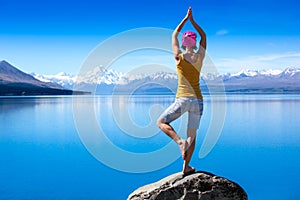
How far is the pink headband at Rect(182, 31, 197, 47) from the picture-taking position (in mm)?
6431

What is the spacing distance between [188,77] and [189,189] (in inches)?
80.7

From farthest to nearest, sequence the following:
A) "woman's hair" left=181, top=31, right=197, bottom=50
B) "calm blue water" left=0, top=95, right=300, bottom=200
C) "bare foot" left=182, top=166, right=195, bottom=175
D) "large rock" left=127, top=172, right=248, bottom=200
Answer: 1. "calm blue water" left=0, top=95, right=300, bottom=200
2. "bare foot" left=182, top=166, right=195, bottom=175
3. "large rock" left=127, top=172, right=248, bottom=200
4. "woman's hair" left=181, top=31, right=197, bottom=50

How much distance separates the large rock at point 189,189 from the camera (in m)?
6.87

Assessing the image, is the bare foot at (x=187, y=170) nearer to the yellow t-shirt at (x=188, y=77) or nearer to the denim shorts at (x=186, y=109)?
the denim shorts at (x=186, y=109)

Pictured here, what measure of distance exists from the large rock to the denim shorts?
3.40 ft

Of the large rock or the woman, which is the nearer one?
the woman

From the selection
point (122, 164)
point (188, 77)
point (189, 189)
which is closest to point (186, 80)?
point (188, 77)

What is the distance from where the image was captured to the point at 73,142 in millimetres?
22078

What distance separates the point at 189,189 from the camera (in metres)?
6.93

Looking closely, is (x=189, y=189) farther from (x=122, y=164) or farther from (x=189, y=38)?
(x=122, y=164)

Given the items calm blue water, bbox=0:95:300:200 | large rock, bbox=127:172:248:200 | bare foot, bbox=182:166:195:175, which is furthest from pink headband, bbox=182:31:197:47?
calm blue water, bbox=0:95:300:200

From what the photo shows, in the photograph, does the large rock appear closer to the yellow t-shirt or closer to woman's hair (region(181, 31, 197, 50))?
the yellow t-shirt

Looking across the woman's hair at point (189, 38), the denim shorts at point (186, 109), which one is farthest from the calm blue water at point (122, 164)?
the woman's hair at point (189, 38)

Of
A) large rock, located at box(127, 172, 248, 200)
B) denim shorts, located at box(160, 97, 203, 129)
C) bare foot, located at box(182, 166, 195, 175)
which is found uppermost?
denim shorts, located at box(160, 97, 203, 129)
